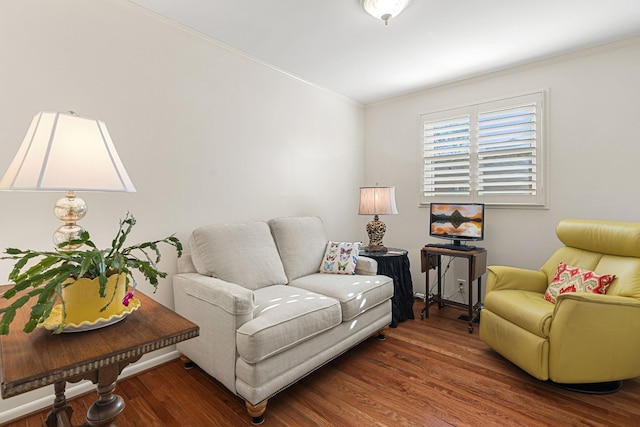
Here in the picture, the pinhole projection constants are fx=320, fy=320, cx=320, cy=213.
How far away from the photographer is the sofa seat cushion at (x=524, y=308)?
2.04 meters

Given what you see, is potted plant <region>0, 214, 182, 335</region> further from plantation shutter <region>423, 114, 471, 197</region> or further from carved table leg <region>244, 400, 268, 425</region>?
plantation shutter <region>423, 114, 471, 197</region>

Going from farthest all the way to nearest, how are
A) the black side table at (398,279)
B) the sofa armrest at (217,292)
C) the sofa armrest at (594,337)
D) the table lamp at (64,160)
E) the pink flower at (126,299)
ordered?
the black side table at (398,279) < the sofa armrest at (594,337) < the sofa armrest at (217,292) < the pink flower at (126,299) < the table lamp at (64,160)

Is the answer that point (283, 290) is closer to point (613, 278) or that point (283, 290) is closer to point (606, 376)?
point (606, 376)

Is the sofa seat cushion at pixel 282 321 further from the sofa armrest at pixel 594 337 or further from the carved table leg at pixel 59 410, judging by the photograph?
the sofa armrest at pixel 594 337

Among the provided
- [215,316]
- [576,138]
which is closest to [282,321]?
[215,316]

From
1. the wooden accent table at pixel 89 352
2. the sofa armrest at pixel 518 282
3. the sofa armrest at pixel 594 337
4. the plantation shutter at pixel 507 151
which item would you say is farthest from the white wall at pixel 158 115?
the sofa armrest at pixel 594 337

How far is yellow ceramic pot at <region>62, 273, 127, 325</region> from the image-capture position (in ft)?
3.52

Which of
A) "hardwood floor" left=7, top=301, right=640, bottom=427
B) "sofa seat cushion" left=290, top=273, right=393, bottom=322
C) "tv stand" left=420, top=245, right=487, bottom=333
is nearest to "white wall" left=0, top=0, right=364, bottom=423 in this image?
"hardwood floor" left=7, top=301, right=640, bottom=427

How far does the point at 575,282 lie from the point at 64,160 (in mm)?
2991

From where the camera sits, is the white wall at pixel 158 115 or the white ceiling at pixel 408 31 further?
the white ceiling at pixel 408 31

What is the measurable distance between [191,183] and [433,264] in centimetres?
244

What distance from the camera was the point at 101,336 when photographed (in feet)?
3.51

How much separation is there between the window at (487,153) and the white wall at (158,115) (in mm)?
1368

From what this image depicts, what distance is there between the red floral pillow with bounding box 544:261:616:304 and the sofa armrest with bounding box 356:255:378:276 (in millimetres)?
1321
